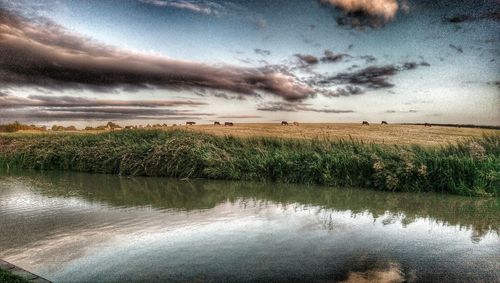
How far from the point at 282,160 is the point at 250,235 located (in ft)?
20.9

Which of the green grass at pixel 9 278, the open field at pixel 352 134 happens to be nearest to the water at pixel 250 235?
the green grass at pixel 9 278

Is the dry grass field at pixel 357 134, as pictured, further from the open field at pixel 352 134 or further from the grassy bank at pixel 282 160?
the grassy bank at pixel 282 160

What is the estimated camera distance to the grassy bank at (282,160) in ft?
36.1

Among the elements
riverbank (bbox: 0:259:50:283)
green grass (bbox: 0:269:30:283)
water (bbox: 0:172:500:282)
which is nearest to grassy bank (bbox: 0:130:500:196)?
water (bbox: 0:172:500:282)

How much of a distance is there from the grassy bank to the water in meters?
0.84

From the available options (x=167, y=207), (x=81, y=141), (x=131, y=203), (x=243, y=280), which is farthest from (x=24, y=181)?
(x=243, y=280)

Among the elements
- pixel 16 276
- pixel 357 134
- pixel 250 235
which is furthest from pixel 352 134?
pixel 16 276

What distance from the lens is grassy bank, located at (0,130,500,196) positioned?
36.1ft

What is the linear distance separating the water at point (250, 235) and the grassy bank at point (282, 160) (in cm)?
84

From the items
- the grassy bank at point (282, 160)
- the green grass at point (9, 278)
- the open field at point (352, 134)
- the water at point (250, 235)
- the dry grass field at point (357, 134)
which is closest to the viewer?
A: the green grass at point (9, 278)

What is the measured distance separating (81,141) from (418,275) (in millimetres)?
16376

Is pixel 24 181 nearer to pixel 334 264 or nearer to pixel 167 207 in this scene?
pixel 167 207

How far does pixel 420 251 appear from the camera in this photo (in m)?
5.86

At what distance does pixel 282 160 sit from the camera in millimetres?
12867
